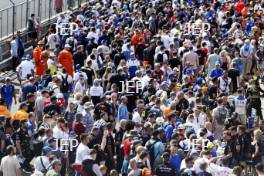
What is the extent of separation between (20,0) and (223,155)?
19.9 metres

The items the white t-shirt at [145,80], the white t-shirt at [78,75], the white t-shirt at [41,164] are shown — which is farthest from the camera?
the white t-shirt at [78,75]

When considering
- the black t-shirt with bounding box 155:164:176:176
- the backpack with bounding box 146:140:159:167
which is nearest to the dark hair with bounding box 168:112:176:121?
the backpack with bounding box 146:140:159:167

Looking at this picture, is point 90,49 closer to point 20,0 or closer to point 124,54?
point 124,54

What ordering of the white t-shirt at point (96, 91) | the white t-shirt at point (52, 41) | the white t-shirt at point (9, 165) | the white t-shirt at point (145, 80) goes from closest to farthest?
the white t-shirt at point (9, 165) → the white t-shirt at point (96, 91) → the white t-shirt at point (145, 80) → the white t-shirt at point (52, 41)

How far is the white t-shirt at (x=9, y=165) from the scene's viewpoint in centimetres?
2175

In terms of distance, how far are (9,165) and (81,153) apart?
162 centimetres

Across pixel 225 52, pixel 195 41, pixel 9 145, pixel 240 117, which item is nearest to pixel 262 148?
pixel 240 117

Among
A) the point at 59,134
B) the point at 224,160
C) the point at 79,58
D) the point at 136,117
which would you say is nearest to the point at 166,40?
the point at 79,58

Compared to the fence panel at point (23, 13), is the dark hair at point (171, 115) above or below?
below

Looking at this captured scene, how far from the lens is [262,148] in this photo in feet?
79.3

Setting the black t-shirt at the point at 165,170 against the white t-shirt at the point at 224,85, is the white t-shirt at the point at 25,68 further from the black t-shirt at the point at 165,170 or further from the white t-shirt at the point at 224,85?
the black t-shirt at the point at 165,170

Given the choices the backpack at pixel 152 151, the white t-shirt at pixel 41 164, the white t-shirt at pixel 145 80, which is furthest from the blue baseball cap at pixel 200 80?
the white t-shirt at pixel 41 164

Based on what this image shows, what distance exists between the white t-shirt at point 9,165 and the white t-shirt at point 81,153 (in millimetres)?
1378

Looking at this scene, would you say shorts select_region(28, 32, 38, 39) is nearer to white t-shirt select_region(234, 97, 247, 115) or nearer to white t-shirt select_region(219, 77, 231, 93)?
white t-shirt select_region(219, 77, 231, 93)
